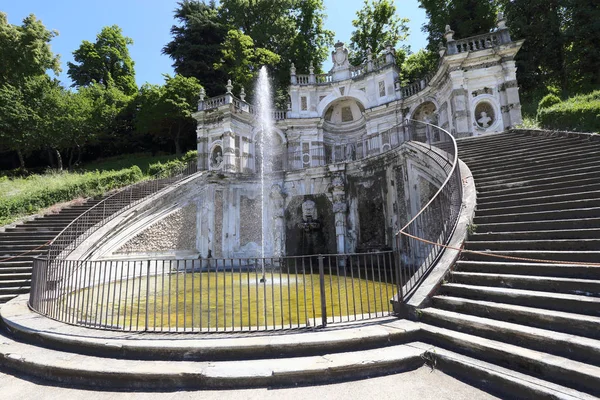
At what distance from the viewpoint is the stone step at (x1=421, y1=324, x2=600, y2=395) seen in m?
3.04

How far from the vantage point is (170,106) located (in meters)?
28.6

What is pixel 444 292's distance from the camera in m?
5.37

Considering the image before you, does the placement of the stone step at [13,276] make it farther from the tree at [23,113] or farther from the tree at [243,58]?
the tree at [243,58]

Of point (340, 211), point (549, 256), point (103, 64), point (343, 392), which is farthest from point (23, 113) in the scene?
point (549, 256)

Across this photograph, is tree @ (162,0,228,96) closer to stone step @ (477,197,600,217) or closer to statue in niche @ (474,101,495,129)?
statue in niche @ (474,101,495,129)

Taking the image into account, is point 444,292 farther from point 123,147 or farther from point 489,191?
point 123,147

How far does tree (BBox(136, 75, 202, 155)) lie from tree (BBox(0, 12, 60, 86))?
1173 centimetres

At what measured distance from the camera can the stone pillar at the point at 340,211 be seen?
52.4 feet

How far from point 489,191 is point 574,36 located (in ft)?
64.9

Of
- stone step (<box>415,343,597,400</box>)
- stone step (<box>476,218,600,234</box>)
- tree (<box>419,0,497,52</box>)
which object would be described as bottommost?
stone step (<box>415,343,597,400</box>)

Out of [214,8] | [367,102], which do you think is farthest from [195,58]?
[367,102]

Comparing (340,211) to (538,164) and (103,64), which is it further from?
(103,64)

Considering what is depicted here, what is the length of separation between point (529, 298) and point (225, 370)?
174 inches

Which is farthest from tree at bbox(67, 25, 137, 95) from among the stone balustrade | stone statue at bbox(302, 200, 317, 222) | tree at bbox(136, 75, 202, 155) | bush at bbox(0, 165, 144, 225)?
the stone balustrade
